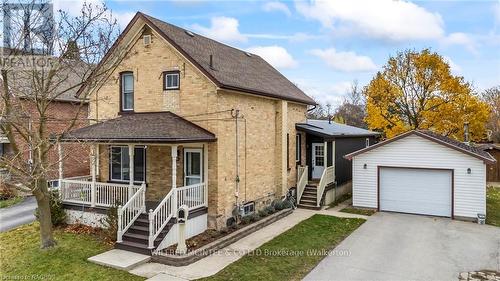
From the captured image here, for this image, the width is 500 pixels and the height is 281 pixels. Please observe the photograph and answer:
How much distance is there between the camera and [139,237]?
40.5ft

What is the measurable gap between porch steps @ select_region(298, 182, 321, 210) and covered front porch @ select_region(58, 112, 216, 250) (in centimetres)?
674

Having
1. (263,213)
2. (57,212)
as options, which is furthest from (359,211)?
(57,212)

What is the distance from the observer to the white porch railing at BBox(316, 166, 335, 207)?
1906cm

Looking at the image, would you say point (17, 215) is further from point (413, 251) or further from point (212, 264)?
point (413, 251)

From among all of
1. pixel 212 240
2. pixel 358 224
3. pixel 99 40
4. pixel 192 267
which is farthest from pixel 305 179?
pixel 99 40

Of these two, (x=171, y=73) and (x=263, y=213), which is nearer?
(x=171, y=73)

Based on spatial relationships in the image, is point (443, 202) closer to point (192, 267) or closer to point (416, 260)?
point (416, 260)

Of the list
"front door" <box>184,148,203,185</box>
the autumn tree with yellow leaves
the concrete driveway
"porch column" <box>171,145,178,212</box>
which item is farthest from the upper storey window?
the autumn tree with yellow leaves

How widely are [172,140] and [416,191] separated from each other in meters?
12.3

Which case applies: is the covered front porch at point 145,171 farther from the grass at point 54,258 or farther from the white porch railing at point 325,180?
the white porch railing at point 325,180

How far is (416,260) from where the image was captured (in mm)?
11562

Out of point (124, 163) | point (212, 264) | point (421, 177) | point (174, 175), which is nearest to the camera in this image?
point (212, 264)

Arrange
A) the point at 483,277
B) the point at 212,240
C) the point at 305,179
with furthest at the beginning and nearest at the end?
the point at 305,179, the point at 212,240, the point at 483,277

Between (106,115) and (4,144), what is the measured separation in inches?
436
